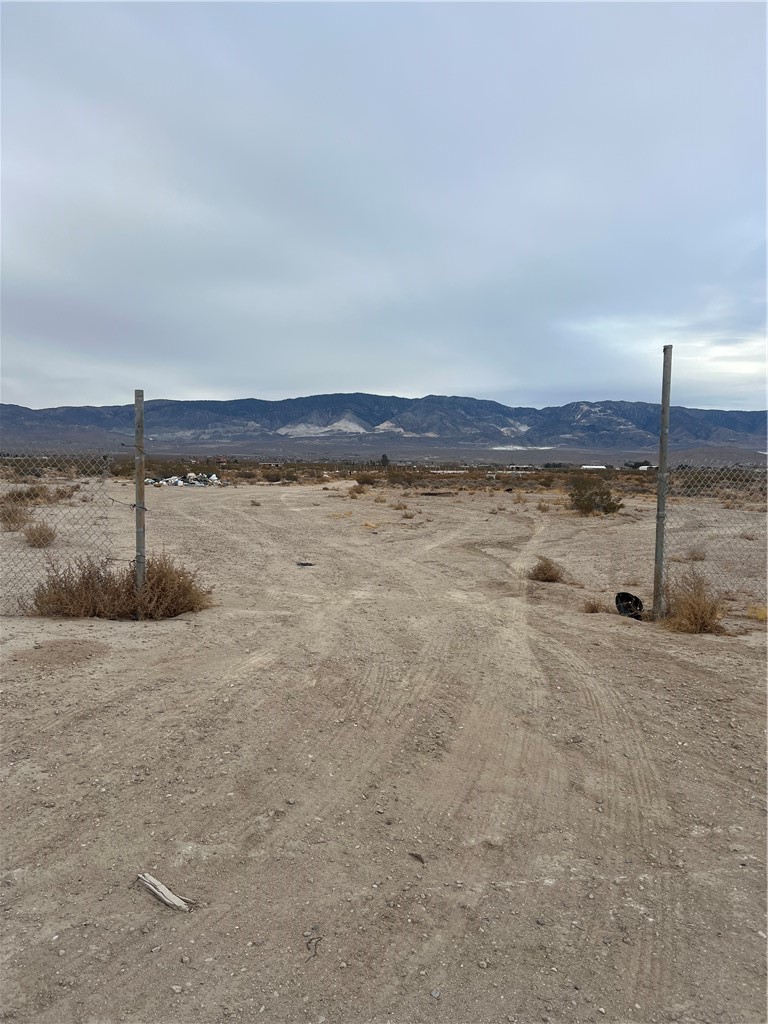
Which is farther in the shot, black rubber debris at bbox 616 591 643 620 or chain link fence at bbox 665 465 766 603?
chain link fence at bbox 665 465 766 603

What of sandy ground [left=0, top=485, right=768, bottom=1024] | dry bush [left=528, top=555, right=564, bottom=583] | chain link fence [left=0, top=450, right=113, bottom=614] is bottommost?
sandy ground [left=0, top=485, right=768, bottom=1024]

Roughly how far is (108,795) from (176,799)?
394mm

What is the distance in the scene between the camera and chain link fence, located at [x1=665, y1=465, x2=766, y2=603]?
401 inches

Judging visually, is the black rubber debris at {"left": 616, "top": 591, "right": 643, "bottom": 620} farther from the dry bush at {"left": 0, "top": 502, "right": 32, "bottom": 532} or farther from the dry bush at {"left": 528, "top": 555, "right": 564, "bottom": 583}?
the dry bush at {"left": 0, "top": 502, "right": 32, "bottom": 532}

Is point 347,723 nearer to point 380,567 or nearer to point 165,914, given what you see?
point 165,914

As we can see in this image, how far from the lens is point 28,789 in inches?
158

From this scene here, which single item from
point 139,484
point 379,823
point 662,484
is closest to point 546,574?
point 662,484

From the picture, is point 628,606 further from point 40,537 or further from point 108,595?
point 40,537

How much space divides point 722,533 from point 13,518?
62.3 feet

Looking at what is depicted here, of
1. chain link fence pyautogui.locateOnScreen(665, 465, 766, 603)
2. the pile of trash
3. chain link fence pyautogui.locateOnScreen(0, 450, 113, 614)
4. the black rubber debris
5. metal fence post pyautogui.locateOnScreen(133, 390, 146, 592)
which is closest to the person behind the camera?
metal fence post pyautogui.locateOnScreen(133, 390, 146, 592)

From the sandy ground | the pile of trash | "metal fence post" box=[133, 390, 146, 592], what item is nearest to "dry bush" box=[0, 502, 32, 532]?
"metal fence post" box=[133, 390, 146, 592]

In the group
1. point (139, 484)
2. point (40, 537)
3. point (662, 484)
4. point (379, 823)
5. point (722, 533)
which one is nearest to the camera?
→ point (379, 823)

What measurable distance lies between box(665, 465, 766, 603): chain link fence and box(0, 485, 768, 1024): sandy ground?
9.89ft

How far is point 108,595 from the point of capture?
25.1ft
